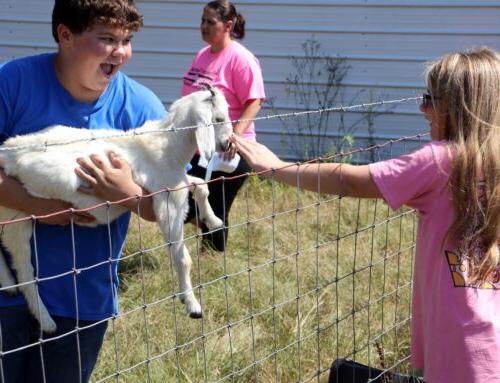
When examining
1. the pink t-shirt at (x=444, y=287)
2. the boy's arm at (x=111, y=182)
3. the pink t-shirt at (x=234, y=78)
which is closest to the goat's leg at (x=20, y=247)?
the boy's arm at (x=111, y=182)

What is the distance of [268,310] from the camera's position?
11.1ft

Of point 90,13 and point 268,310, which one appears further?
point 268,310

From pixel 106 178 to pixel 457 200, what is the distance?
1.07 meters

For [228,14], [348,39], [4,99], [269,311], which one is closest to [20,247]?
[4,99]

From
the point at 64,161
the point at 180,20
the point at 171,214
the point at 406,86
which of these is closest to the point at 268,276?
the point at 171,214

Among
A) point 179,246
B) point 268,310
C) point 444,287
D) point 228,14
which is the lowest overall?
point 268,310

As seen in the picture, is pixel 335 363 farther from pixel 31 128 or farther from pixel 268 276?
pixel 31 128

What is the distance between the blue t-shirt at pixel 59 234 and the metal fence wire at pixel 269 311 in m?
0.05

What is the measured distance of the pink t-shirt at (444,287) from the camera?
6.98ft

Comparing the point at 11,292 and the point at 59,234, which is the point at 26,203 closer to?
the point at 59,234

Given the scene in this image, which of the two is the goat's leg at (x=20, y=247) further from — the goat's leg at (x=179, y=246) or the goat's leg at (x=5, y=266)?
the goat's leg at (x=179, y=246)

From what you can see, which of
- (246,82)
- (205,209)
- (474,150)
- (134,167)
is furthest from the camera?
(246,82)

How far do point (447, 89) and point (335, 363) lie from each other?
4.97 feet

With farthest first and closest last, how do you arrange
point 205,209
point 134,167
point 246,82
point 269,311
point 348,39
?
point 348,39, point 246,82, point 269,311, point 205,209, point 134,167
